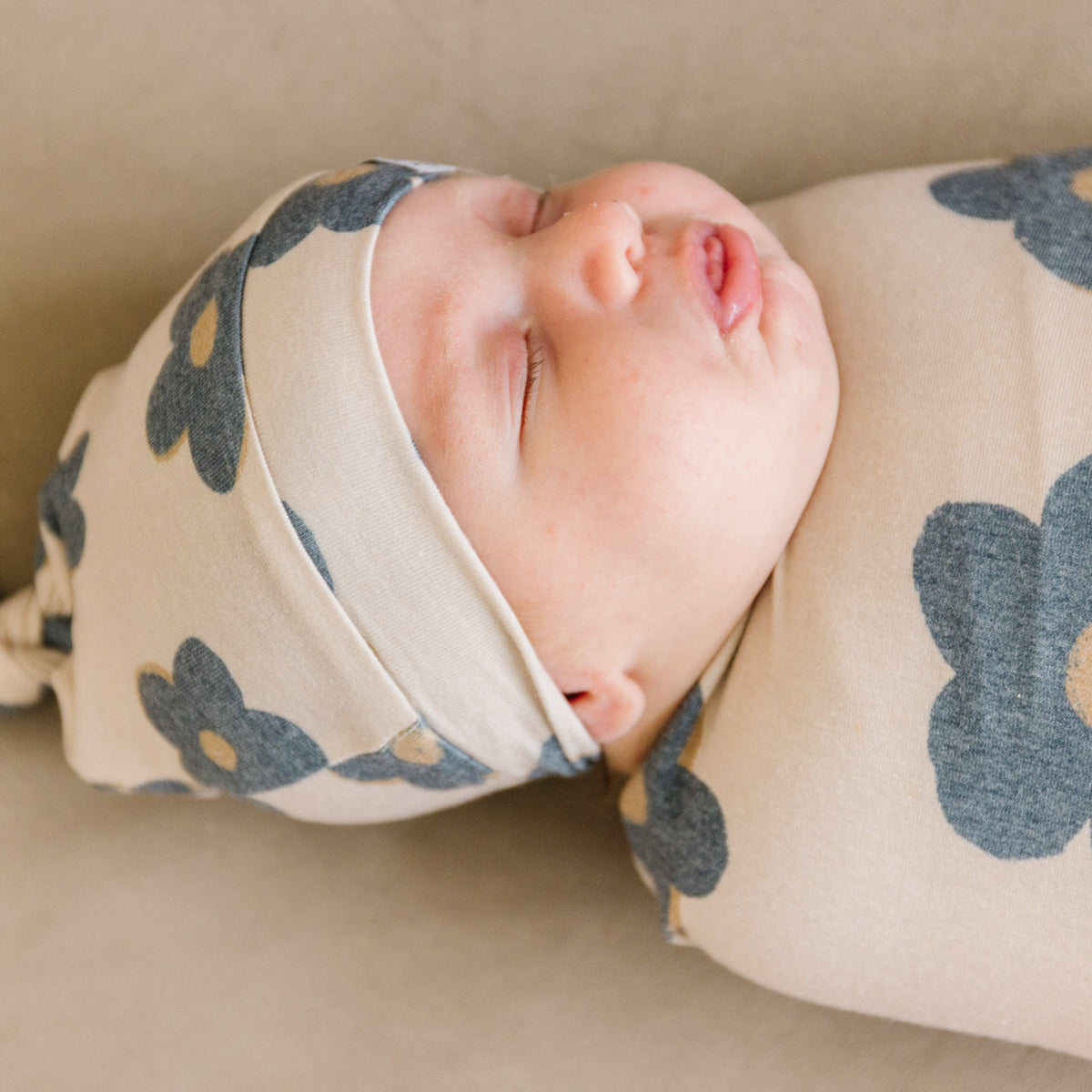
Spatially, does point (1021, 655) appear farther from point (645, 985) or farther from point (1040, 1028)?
point (645, 985)

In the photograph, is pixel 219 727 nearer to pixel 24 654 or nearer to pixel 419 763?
pixel 419 763

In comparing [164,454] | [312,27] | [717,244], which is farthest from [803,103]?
[164,454]

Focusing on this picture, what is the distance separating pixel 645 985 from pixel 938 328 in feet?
2.43

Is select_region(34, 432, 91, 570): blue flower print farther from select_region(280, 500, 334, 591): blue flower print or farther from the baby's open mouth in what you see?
the baby's open mouth

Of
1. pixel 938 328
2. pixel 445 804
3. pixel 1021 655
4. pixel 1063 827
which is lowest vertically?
pixel 445 804

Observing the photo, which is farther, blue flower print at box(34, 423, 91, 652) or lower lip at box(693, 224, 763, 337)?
blue flower print at box(34, 423, 91, 652)

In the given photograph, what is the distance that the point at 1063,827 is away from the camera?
0.86 meters

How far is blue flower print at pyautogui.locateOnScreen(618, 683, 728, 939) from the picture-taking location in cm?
97

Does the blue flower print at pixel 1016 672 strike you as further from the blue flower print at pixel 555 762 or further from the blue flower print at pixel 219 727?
the blue flower print at pixel 219 727

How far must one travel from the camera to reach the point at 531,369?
2.88 ft

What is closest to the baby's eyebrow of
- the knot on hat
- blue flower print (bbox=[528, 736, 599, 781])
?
blue flower print (bbox=[528, 736, 599, 781])

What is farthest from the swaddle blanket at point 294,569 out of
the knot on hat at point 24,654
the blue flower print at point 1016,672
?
the blue flower print at point 1016,672

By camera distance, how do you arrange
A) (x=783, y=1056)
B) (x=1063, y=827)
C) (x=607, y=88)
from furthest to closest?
(x=607, y=88) → (x=783, y=1056) → (x=1063, y=827)

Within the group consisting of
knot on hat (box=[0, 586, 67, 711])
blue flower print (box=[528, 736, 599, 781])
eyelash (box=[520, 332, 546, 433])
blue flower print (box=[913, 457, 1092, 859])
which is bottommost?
knot on hat (box=[0, 586, 67, 711])
